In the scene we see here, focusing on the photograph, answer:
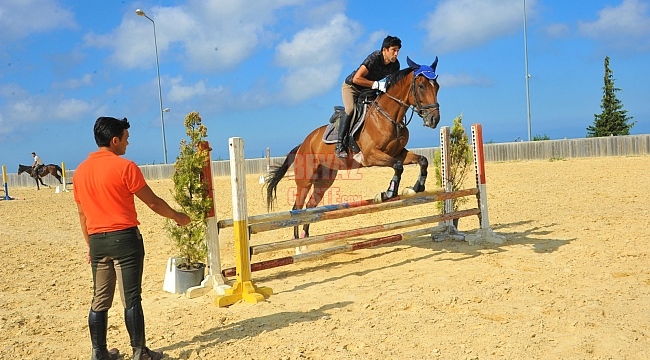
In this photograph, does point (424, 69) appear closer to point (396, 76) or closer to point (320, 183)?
point (396, 76)

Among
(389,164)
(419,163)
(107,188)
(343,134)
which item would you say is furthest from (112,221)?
(343,134)

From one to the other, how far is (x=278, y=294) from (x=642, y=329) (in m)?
3.00

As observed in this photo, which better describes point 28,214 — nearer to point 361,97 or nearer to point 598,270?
point 361,97

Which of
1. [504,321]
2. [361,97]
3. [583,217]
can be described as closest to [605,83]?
[583,217]

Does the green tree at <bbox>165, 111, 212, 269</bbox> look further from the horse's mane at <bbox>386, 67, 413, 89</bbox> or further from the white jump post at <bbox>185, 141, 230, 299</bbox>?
the horse's mane at <bbox>386, 67, 413, 89</bbox>

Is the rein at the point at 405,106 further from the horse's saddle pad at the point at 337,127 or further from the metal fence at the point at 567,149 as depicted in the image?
the metal fence at the point at 567,149

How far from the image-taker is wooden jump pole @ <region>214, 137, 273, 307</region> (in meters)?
4.69

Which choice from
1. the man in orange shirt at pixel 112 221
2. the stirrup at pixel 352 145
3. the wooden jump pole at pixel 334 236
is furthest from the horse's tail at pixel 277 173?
the man in orange shirt at pixel 112 221

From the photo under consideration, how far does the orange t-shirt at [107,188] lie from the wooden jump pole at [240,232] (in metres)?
1.64

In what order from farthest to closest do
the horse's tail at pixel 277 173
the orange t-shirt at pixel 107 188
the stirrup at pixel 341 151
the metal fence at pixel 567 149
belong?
the metal fence at pixel 567 149, the horse's tail at pixel 277 173, the stirrup at pixel 341 151, the orange t-shirt at pixel 107 188

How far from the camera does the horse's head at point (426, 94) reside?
17.8ft

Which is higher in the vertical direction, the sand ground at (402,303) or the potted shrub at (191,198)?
the potted shrub at (191,198)

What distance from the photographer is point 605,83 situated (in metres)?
31.8

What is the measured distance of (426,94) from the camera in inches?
219
